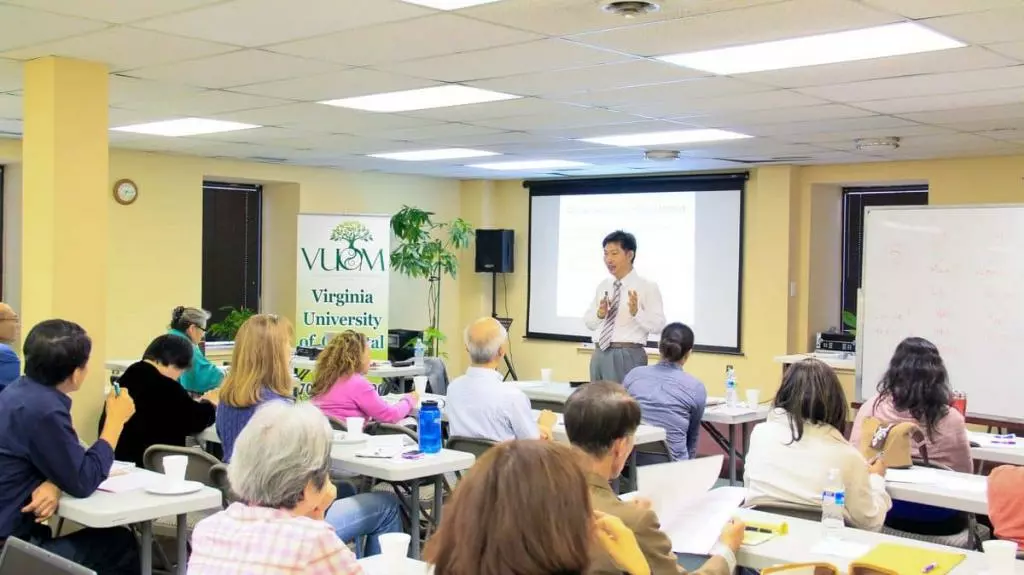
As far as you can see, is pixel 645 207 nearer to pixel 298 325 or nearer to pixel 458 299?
pixel 458 299

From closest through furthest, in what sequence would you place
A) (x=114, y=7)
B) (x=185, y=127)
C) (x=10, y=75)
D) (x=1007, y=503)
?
(x=1007, y=503)
(x=114, y=7)
(x=10, y=75)
(x=185, y=127)

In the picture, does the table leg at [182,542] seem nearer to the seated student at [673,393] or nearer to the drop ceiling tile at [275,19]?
the drop ceiling tile at [275,19]

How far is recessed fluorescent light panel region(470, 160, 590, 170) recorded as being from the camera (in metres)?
10.1

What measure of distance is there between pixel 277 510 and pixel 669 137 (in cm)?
612

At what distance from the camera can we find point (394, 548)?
282cm

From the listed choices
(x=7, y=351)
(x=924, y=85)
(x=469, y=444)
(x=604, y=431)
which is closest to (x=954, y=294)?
(x=924, y=85)

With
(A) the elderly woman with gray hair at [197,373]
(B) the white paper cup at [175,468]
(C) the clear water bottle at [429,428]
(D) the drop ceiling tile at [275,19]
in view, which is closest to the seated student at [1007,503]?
(C) the clear water bottle at [429,428]

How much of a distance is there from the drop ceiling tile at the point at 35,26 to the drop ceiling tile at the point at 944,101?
14.0 ft

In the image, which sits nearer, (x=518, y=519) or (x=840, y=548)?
(x=518, y=519)

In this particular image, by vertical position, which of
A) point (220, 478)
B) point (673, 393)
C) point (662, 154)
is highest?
point (662, 154)

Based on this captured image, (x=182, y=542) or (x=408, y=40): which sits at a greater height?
(x=408, y=40)

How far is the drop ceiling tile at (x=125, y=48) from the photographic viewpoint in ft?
15.1

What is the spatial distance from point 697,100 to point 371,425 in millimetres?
2665

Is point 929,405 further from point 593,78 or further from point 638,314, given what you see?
point 638,314
